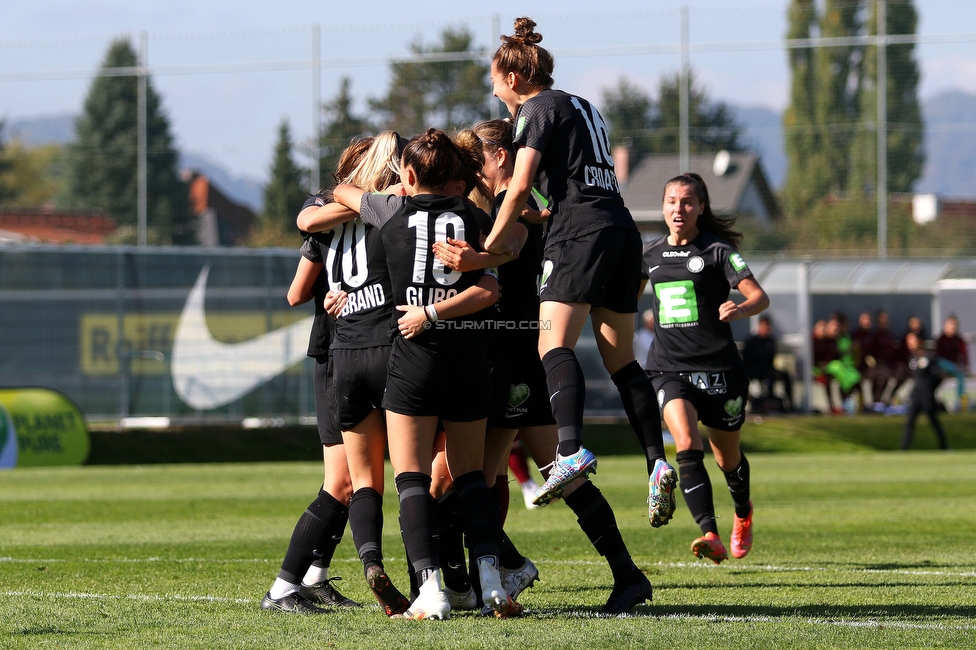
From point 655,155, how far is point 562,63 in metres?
2.67

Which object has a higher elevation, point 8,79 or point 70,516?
point 8,79

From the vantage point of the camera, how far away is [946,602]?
5.55 meters

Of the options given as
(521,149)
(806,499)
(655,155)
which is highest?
(655,155)

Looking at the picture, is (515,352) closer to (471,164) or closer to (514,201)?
(514,201)

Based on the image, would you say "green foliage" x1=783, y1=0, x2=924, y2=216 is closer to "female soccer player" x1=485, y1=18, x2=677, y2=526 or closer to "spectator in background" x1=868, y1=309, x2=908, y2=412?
"spectator in background" x1=868, y1=309, x2=908, y2=412

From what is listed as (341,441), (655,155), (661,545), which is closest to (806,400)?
(655,155)

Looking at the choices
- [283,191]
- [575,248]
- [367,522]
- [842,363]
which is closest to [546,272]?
[575,248]

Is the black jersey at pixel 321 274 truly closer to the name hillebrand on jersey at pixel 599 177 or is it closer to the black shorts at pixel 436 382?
the black shorts at pixel 436 382

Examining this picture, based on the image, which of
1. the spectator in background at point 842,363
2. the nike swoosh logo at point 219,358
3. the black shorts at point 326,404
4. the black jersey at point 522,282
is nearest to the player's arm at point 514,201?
the black jersey at point 522,282

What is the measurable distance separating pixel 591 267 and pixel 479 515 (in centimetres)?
117

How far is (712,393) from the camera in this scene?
734 cm

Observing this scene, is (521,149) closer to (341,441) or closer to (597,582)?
(341,441)

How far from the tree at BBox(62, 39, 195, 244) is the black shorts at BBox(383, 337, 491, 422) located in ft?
67.1

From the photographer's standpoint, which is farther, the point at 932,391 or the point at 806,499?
the point at 932,391
